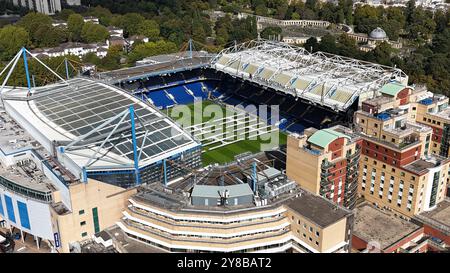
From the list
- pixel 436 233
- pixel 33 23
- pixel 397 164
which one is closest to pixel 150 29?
pixel 33 23

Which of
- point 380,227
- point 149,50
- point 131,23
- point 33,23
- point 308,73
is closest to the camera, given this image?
point 380,227

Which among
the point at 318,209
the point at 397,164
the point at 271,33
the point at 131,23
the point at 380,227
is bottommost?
the point at 380,227

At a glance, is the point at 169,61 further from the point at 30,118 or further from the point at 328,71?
the point at 30,118

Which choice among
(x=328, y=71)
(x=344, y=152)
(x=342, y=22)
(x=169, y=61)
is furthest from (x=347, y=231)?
(x=342, y=22)

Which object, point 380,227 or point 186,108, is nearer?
point 380,227

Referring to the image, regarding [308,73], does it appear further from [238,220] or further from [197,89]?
[238,220]

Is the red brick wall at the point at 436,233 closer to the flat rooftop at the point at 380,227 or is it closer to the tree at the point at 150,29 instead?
the flat rooftop at the point at 380,227

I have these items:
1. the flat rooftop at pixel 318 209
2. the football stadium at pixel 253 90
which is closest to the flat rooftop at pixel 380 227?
the flat rooftop at pixel 318 209

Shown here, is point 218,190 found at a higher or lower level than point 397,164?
higher
